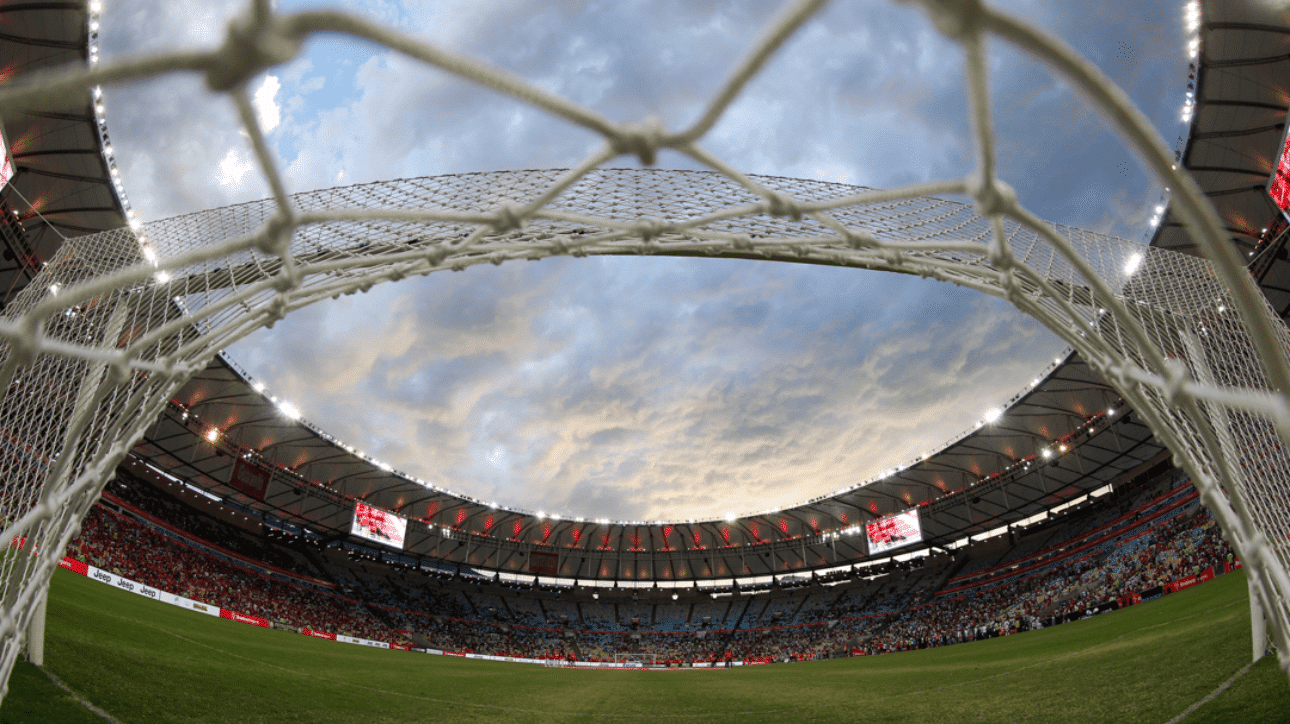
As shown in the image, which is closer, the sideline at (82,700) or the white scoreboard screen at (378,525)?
the sideline at (82,700)

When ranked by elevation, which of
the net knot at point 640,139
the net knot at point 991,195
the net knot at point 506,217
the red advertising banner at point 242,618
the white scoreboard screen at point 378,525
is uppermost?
the white scoreboard screen at point 378,525

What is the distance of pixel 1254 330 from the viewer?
93.0 inches

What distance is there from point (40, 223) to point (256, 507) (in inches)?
857

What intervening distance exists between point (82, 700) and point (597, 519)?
118 feet

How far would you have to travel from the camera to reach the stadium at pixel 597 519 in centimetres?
499

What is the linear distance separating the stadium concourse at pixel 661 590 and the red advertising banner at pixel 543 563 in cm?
228

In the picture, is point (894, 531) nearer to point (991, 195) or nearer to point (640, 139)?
point (991, 195)

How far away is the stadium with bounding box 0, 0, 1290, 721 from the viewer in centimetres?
499

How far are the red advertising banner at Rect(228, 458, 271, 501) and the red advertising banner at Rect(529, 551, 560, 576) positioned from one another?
2069cm

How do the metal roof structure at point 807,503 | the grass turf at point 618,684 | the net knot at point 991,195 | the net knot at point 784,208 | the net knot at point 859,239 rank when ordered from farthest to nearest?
the metal roof structure at point 807,503
the grass turf at point 618,684
the net knot at point 859,239
the net knot at point 784,208
the net knot at point 991,195

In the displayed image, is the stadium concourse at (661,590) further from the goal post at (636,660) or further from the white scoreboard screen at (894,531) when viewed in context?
the white scoreboard screen at (894,531)

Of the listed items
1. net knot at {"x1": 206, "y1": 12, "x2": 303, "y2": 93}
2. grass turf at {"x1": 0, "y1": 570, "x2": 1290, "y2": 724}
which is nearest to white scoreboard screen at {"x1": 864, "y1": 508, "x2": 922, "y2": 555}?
grass turf at {"x1": 0, "y1": 570, "x2": 1290, "y2": 724}

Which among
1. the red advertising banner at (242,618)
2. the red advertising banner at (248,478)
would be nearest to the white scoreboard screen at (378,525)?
the red advertising banner at (248,478)

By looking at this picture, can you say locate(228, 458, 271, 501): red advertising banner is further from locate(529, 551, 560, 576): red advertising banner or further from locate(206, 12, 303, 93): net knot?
locate(206, 12, 303, 93): net knot
